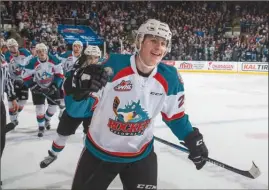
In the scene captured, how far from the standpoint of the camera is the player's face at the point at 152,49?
1.06 metres

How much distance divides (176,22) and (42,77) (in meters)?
3.29

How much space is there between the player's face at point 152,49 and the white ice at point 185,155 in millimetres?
964

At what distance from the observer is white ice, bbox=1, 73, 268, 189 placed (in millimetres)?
1902

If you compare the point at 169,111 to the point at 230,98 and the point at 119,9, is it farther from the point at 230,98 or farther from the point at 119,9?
the point at 119,9

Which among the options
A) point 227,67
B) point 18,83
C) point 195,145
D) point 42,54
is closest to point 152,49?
point 195,145

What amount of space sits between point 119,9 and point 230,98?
7.18 feet

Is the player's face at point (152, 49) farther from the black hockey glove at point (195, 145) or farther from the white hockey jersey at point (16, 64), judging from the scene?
the white hockey jersey at point (16, 64)

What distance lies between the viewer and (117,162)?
3.72 ft

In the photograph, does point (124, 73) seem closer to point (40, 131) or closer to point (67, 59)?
point (40, 131)

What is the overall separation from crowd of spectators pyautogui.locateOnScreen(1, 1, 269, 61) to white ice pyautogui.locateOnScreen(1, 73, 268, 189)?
1002mm

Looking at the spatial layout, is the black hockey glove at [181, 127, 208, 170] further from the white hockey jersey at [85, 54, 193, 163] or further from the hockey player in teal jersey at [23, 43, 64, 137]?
the hockey player in teal jersey at [23, 43, 64, 137]

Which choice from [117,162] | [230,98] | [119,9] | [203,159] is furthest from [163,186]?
[119,9]

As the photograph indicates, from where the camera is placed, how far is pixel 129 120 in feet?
3.63

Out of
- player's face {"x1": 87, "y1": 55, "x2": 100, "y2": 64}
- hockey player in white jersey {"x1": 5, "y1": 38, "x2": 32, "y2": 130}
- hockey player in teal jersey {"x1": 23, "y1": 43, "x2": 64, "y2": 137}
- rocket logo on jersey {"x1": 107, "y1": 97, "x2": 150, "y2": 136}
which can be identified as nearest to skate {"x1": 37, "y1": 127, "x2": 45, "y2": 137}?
hockey player in teal jersey {"x1": 23, "y1": 43, "x2": 64, "y2": 137}
